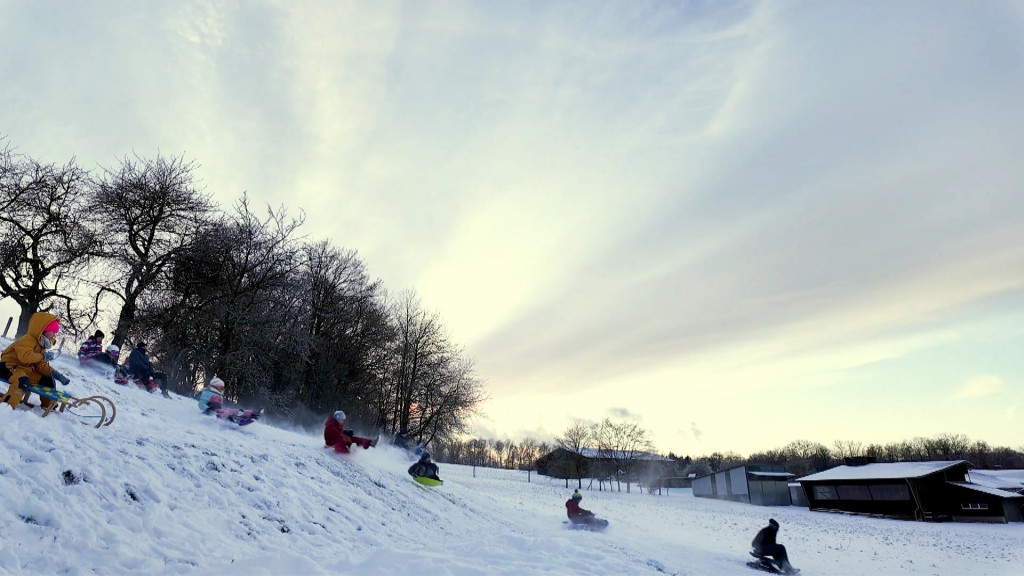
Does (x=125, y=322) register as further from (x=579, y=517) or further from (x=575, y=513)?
(x=579, y=517)

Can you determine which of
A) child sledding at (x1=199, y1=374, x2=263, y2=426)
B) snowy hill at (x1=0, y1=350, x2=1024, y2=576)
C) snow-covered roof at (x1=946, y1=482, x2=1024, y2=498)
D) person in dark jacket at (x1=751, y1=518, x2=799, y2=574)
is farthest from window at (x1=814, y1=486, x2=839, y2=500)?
child sledding at (x1=199, y1=374, x2=263, y2=426)

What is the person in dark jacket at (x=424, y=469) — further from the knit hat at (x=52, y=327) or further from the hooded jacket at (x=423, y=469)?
the knit hat at (x=52, y=327)

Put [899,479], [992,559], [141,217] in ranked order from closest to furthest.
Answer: [992,559], [141,217], [899,479]

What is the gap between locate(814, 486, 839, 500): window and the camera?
51.5 meters

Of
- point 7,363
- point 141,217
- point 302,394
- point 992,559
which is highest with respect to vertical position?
point 141,217

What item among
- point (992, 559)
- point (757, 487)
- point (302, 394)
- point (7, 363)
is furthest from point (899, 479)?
point (7, 363)

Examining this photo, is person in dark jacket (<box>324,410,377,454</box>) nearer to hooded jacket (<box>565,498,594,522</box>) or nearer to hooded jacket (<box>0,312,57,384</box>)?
hooded jacket (<box>0,312,57,384</box>)

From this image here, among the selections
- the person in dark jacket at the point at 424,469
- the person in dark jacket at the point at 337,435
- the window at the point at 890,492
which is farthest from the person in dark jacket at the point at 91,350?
the window at the point at 890,492

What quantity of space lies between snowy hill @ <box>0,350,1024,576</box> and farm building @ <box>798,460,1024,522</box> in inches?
1411

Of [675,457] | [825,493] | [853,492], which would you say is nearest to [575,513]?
[853,492]

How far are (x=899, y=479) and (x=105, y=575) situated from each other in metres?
57.7

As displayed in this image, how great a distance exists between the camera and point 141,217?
1005 inches

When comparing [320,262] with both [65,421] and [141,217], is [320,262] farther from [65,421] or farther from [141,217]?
[65,421]

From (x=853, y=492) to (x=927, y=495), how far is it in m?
6.12
